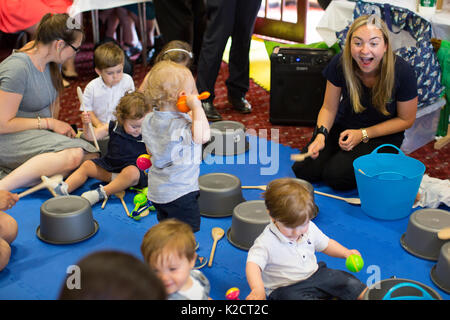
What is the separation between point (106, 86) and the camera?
96.8 inches

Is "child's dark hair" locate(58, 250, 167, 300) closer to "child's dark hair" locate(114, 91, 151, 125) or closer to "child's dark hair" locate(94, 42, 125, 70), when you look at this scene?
"child's dark hair" locate(114, 91, 151, 125)

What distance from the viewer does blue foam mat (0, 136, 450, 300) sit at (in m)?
1.66

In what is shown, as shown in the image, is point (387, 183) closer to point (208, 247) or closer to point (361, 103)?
point (361, 103)

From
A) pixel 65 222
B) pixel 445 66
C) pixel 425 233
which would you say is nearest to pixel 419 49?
pixel 445 66

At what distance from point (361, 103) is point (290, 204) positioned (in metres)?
1.01

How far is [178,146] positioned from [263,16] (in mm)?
3601

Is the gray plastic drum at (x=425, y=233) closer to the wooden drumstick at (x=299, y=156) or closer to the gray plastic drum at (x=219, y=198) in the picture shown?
the wooden drumstick at (x=299, y=156)

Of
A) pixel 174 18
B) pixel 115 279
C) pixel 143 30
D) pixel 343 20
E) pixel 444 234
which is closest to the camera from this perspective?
pixel 115 279

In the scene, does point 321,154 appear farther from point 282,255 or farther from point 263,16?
point 263,16

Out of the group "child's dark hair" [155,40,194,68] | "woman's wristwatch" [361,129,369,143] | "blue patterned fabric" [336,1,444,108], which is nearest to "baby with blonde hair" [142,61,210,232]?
"child's dark hair" [155,40,194,68]

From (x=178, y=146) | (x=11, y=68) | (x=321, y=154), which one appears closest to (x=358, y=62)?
(x=321, y=154)

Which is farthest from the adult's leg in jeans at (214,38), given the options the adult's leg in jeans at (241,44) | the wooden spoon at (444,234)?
the wooden spoon at (444,234)

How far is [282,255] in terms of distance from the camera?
4.64 feet

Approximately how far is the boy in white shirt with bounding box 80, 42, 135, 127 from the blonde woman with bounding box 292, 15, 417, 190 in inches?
35.9
